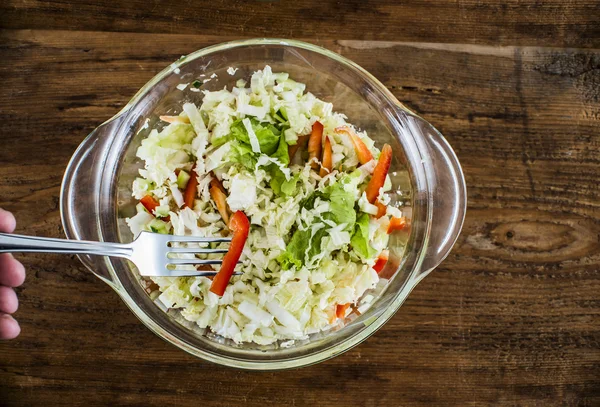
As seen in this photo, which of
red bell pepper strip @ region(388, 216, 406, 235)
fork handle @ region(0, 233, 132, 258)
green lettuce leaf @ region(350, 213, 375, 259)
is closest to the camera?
fork handle @ region(0, 233, 132, 258)

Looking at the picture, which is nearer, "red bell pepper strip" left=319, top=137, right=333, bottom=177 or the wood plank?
"red bell pepper strip" left=319, top=137, right=333, bottom=177

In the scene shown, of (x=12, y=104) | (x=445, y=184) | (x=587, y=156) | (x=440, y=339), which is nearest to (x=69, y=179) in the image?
(x=12, y=104)

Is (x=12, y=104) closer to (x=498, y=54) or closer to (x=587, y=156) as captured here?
(x=498, y=54)

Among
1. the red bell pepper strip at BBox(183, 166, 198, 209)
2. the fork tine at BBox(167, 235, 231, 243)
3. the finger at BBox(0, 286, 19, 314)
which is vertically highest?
the red bell pepper strip at BBox(183, 166, 198, 209)

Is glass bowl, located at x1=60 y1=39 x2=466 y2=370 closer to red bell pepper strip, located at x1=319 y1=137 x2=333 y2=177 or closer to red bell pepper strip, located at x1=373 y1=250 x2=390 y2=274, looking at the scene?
red bell pepper strip, located at x1=373 y1=250 x2=390 y2=274

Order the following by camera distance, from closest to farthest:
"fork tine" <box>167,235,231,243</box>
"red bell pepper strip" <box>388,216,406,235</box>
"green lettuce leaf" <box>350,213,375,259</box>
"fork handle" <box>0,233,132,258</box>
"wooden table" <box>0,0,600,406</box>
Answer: "fork handle" <box>0,233,132,258</box>, "fork tine" <box>167,235,231,243</box>, "green lettuce leaf" <box>350,213,375,259</box>, "red bell pepper strip" <box>388,216,406,235</box>, "wooden table" <box>0,0,600,406</box>

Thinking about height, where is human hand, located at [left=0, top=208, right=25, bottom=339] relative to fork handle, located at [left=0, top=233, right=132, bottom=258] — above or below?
below

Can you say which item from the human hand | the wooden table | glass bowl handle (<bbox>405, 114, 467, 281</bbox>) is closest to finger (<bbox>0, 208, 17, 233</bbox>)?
the human hand
